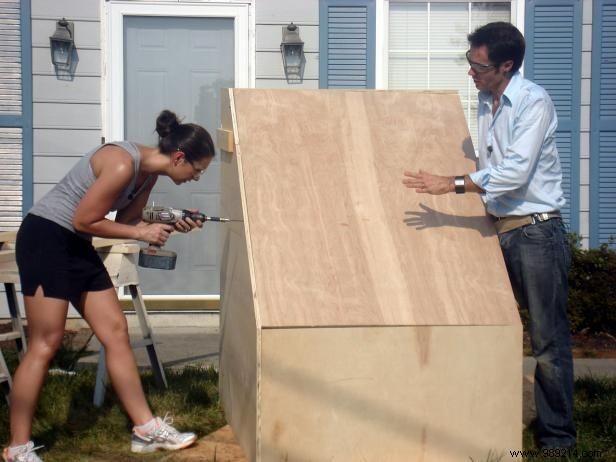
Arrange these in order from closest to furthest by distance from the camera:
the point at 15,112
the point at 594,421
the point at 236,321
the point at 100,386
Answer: the point at 236,321 → the point at 594,421 → the point at 100,386 → the point at 15,112

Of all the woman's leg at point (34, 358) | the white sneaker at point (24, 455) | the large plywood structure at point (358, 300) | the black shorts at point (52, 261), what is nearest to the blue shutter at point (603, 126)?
the large plywood structure at point (358, 300)

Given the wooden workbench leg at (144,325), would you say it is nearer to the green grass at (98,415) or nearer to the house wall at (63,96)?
the green grass at (98,415)

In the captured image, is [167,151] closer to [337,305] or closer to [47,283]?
[47,283]

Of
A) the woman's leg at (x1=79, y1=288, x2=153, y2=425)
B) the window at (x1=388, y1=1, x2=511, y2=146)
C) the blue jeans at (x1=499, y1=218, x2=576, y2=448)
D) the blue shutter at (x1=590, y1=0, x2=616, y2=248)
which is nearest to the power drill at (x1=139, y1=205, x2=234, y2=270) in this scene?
the woman's leg at (x1=79, y1=288, x2=153, y2=425)

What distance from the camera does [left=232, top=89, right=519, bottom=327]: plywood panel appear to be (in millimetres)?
3742

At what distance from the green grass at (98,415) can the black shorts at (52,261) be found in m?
0.74

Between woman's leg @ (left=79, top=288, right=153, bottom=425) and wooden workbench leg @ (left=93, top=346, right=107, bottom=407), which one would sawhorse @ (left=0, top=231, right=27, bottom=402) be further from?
woman's leg @ (left=79, top=288, right=153, bottom=425)

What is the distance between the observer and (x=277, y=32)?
24.8ft

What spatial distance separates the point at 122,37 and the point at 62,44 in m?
0.49

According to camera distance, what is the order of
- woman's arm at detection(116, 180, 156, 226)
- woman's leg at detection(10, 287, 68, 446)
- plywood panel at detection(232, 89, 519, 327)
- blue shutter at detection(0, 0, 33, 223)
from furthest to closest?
blue shutter at detection(0, 0, 33, 223) → woman's arm at detection(116, 180, 156, 226) → woman's leg at detection(10, 287, 68, 446) → plywood panel at detection(232, 89, 519, 327)

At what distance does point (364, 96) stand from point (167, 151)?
39.9 inches

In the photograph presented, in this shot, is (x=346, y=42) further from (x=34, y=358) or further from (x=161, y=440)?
(x=34, y=358)

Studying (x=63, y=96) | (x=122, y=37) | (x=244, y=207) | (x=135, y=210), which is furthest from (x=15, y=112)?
(x=244, y=207)

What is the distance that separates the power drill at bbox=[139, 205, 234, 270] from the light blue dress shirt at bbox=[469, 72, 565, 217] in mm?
1225
